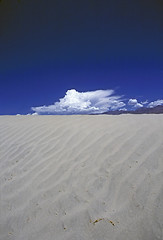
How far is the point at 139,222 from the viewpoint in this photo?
1777 mm

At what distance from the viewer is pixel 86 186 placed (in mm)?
2359

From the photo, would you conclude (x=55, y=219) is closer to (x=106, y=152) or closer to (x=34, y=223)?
(x=34, y=223)

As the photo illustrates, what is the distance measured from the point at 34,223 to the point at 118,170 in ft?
4.53

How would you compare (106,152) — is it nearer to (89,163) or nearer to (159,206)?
(89,163)

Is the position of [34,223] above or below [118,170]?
below

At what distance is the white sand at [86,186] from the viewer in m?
1.82

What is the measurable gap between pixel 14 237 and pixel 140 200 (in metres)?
1.56

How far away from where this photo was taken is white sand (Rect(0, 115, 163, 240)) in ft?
5.96

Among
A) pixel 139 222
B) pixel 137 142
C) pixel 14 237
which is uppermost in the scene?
pixel 137 142

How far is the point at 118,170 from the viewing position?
2.53 m

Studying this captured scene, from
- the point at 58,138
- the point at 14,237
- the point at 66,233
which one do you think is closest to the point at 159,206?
the point at 66,233

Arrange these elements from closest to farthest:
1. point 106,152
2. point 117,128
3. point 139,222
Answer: point 139,222 < point 106,152 < point 117,128

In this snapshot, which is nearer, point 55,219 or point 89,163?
point 55,219

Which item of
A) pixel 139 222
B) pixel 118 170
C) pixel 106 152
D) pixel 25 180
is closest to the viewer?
pixel 139 222
